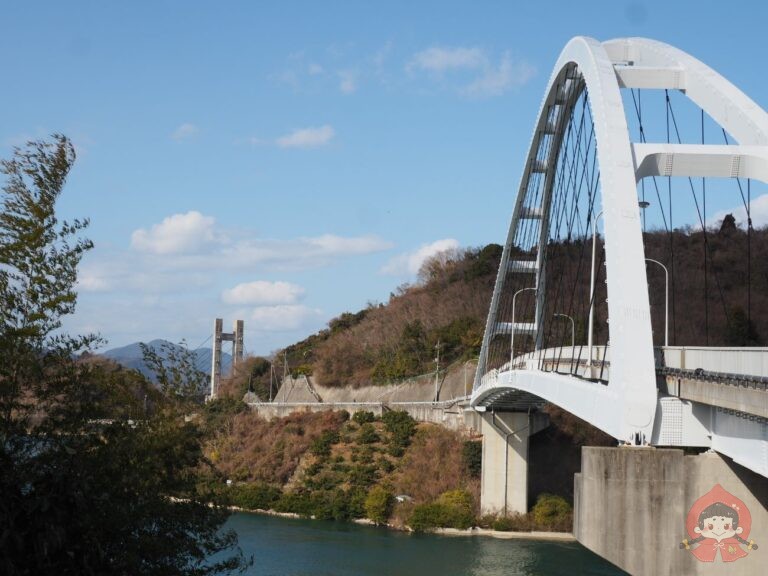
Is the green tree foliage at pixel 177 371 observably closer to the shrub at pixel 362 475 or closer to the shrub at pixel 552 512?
the shrub at pixel 552 512

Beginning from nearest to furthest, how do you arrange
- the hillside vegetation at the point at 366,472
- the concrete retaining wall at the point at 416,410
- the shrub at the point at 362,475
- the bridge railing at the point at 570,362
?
1. the bridge railing at the point at 570,362
2. the hillside vegetation at the point at 366,472
3. the shrub at the point at 362,475
4. the concrete retaining wall at the point at 416,410

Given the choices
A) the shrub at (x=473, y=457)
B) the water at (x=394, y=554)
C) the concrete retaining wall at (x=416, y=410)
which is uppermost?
the concrete retaining wall at (x=416, y=410)

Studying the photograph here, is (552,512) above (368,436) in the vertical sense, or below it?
below

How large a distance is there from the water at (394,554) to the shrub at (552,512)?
1.88 metres

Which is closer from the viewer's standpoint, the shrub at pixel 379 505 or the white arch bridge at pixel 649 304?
the white arch bridge at pixel 649 304

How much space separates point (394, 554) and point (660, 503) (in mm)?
19081

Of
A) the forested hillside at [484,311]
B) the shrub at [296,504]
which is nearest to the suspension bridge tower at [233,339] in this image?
the forested hillside at [484,311]

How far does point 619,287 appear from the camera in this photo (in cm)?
1451

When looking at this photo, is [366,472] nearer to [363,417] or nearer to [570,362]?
[363,417]

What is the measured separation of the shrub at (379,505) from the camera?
38562 millimetres

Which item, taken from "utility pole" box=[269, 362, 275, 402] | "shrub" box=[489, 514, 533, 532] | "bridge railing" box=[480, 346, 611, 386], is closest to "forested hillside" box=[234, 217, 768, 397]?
"utility pole" box=[269, 362, 275, 402]

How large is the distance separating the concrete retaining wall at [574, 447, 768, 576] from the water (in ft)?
49.6

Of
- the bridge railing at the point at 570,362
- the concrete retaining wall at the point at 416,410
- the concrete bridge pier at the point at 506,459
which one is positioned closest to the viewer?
the bridge railing at the point at 570,362

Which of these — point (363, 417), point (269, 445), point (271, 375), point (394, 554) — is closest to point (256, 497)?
→ point (269, 445)
